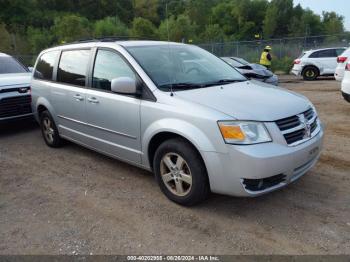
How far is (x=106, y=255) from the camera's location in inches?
124

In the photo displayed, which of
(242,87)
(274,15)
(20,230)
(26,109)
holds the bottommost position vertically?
(20,230)

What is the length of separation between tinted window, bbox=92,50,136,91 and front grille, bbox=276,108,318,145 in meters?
1.81

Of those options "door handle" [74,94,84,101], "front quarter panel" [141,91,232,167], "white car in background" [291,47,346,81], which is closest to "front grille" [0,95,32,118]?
"door handle" [74,94,84,101]

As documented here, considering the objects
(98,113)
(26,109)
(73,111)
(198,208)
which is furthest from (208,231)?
(26,109)

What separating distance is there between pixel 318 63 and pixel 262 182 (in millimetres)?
14965

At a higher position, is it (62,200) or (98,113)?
(98,113)

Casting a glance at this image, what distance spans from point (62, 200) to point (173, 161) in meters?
1.39

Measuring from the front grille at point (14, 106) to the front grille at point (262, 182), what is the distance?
5.46 meters

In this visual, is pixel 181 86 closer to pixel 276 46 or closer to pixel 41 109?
pixel 41 109

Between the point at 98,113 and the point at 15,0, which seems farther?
the point at 15,0

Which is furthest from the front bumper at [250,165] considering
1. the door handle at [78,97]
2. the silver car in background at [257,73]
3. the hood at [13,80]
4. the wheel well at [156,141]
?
the silver car in background at [257,73]

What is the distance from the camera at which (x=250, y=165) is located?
334cm

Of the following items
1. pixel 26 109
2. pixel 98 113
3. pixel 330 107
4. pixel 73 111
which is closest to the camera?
pixel 98 113

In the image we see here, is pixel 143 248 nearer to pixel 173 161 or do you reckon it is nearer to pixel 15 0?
pixel 173 161
